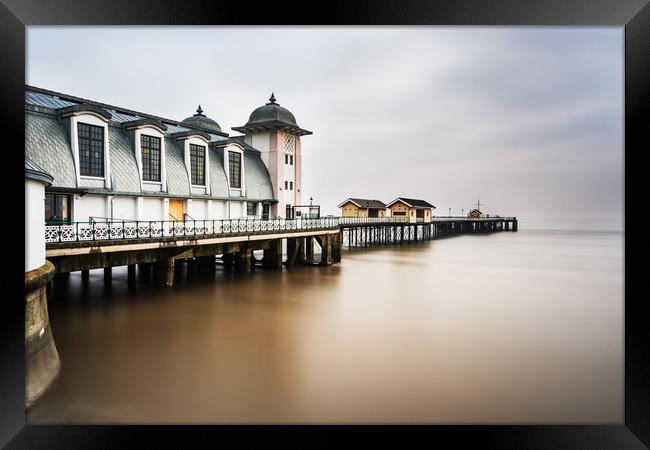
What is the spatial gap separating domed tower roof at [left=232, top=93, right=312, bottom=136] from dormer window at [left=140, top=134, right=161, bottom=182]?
868 centimetres

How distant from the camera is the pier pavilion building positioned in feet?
42.9

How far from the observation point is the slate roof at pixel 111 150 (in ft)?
41.4

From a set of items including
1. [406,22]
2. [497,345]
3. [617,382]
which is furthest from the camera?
[497,345]

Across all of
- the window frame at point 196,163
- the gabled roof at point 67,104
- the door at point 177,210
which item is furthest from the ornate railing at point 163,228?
the gabled roof at point 67,104

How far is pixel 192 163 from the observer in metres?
18.0

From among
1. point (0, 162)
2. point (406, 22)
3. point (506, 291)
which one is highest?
point (406, 22)

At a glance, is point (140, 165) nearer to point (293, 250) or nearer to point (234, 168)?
point (234, 168)

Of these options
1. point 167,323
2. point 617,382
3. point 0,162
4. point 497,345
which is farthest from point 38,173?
point 617,382

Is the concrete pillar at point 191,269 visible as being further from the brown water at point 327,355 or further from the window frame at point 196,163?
the window frame at point 196,163

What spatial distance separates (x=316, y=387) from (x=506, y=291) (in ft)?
46.5

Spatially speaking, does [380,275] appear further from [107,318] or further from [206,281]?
[107,318]

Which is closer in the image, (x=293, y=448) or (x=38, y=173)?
(x=293, y=448)

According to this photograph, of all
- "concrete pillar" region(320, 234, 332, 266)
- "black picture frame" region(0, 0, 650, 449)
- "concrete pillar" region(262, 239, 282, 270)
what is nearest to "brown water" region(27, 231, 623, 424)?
"black picture frame" region(0, 0, 650, 449)

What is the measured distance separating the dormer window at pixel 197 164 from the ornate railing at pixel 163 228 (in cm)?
206
